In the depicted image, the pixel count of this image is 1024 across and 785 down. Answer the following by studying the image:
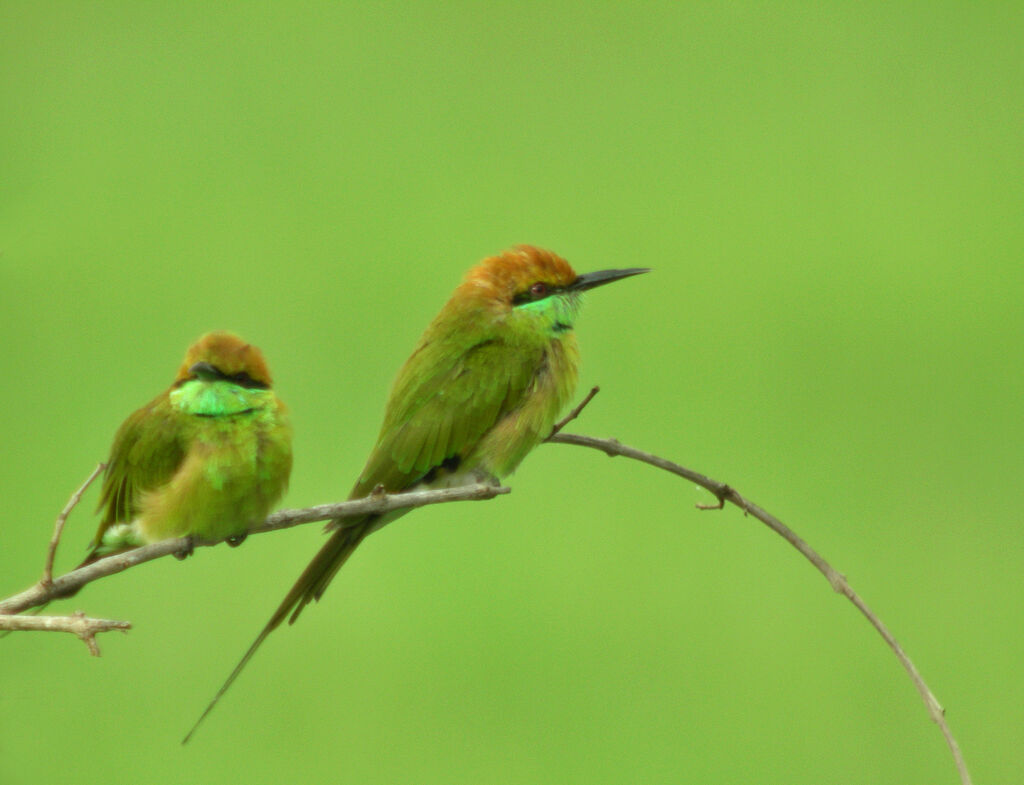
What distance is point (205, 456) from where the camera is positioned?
1158 millimetres

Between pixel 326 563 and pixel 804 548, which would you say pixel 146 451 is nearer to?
pixel 326 563

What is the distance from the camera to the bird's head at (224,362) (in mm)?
1089

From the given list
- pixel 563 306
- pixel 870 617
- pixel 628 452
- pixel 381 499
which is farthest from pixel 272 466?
pixel 870 617

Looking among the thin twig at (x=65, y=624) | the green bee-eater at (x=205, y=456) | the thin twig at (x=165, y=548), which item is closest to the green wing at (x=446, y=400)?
the green bee-eater at (x=205, y=456)

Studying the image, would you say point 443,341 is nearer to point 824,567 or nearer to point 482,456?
point 482,456

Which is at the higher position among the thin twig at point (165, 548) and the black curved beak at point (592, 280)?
the black curved beak at point (592, 280)

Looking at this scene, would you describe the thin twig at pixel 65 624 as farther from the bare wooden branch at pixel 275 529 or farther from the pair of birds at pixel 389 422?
the pair of birds at pixel 389 422

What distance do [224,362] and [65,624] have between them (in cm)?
34

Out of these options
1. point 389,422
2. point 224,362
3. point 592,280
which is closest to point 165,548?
point 224,362

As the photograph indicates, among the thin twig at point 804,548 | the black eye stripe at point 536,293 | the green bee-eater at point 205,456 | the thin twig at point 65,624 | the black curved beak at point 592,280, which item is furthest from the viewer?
the black eye stripe at point 536,293

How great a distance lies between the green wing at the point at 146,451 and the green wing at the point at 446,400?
Answer: 0.27 metres

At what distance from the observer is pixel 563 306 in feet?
4.78

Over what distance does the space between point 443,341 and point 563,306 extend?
0.54 ft

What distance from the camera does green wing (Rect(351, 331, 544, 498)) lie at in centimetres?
140
